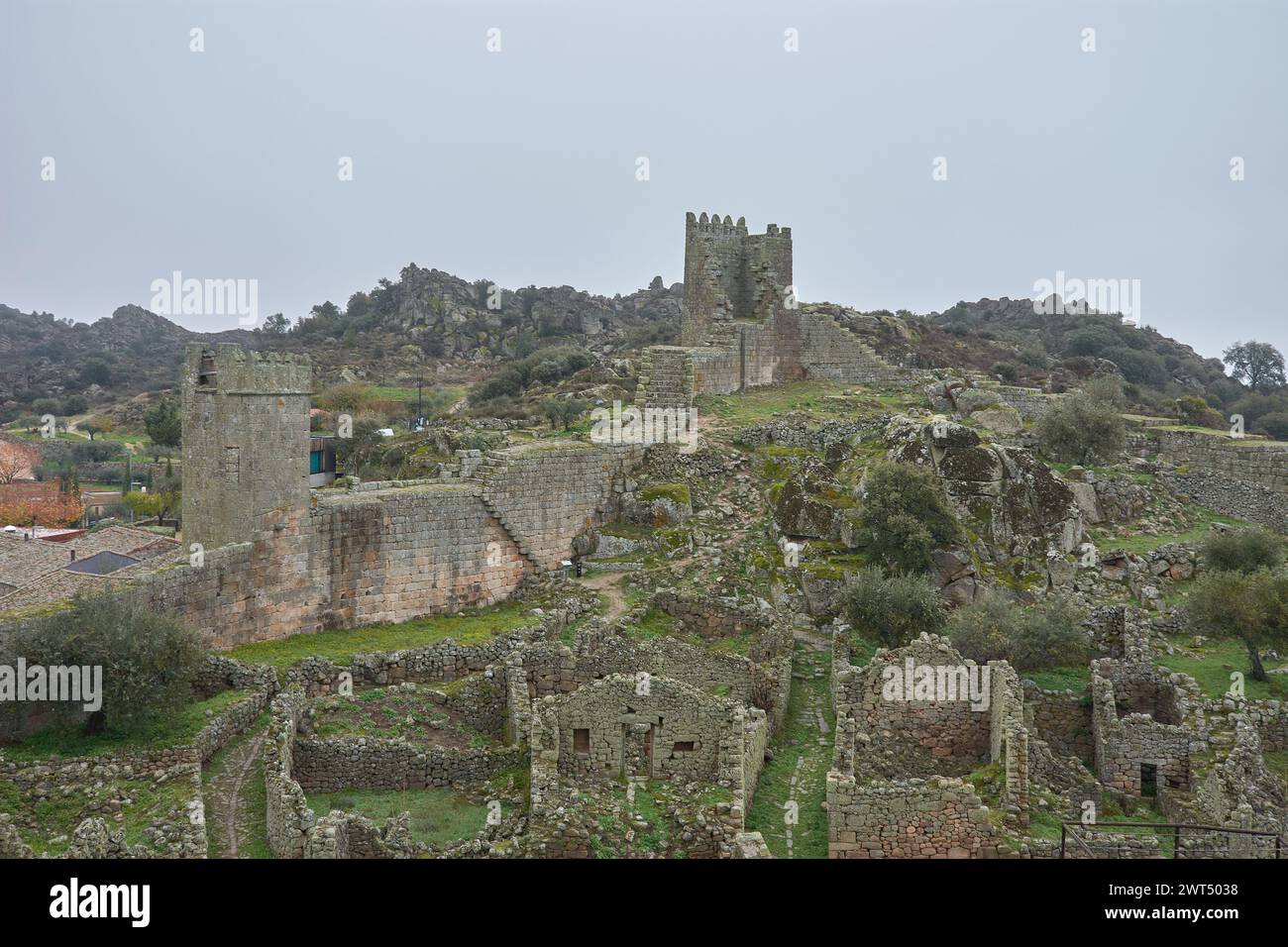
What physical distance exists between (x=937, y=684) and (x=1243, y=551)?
26.6 feet

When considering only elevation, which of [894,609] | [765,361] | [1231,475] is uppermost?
[765,361]

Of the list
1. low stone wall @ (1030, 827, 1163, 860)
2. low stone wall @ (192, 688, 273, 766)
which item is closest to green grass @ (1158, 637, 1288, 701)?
low stone wall @ (1030, 827, 1163, 860)

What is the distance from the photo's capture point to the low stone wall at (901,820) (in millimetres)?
11688

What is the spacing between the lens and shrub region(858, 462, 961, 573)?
20.2 m

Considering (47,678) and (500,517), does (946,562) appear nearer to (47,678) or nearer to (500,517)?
(500,517)

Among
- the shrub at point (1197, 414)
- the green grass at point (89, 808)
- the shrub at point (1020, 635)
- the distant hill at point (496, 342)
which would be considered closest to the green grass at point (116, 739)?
the green grass at point (89, 808)

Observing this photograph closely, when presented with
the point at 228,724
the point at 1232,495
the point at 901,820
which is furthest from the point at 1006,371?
the point at 228,724

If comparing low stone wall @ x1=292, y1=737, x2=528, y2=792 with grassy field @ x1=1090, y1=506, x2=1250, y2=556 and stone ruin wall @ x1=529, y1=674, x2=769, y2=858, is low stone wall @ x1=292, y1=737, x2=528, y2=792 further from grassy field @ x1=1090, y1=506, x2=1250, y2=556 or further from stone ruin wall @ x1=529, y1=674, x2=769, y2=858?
grassy field @ x1=1090, y1=506, x2=1250, y2=556

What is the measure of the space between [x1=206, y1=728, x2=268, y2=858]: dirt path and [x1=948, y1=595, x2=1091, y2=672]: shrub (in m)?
10.4

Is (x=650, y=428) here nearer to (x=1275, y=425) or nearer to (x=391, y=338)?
(x=1275, y=425)

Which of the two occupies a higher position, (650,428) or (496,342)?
(496,342)

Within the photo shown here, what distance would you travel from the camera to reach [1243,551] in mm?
20234
